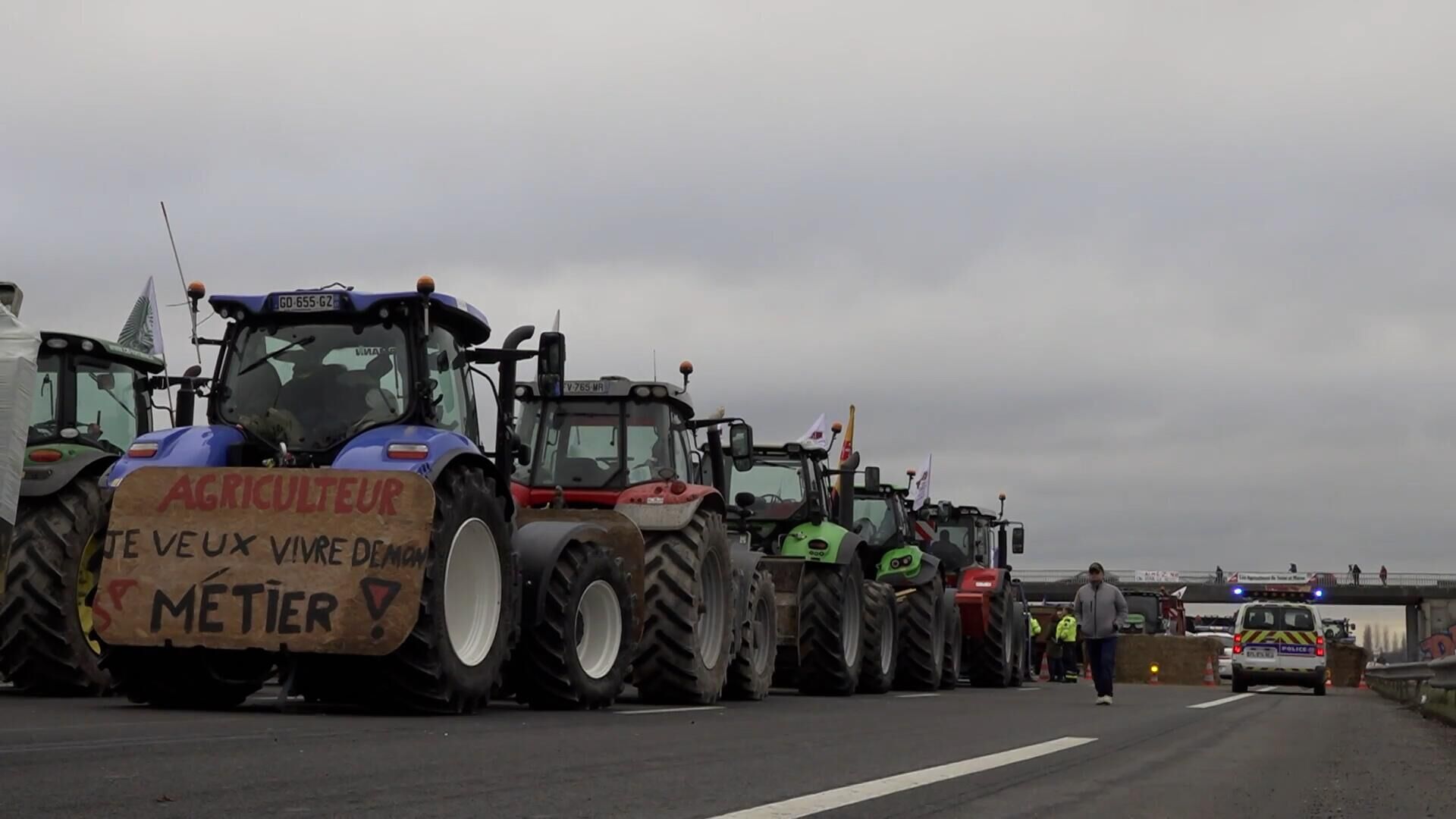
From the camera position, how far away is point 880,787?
698 cm

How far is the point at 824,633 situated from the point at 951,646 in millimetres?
5945

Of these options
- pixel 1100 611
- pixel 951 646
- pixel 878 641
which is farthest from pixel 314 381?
pixel 951 646

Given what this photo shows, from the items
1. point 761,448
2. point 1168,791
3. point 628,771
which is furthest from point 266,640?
point 761,448

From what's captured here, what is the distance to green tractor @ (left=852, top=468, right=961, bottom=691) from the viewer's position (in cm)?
2234

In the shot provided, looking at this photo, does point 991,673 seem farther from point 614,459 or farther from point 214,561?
point 214,561

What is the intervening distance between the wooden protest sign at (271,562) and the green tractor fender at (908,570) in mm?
13116

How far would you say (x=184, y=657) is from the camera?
1058 centimetres

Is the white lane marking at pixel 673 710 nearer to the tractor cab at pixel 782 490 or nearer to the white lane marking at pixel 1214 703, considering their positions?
the tractor cab at pixel 782 490

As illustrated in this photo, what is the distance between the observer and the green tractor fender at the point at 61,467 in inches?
477

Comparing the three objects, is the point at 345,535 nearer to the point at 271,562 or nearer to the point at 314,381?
the point at 271,562

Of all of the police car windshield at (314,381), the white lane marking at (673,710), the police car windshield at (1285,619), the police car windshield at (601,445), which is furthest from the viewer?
the police car windshield at (1285,619)

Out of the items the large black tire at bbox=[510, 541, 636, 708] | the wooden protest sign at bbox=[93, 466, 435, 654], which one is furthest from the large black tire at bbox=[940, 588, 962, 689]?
the wooden protest sign at bbox=[93, 466, 435, 654]

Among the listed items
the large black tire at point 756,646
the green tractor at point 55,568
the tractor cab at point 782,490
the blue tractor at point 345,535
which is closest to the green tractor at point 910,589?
the tractor cab at point 782,490

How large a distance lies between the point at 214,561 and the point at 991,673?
18.3 meters
